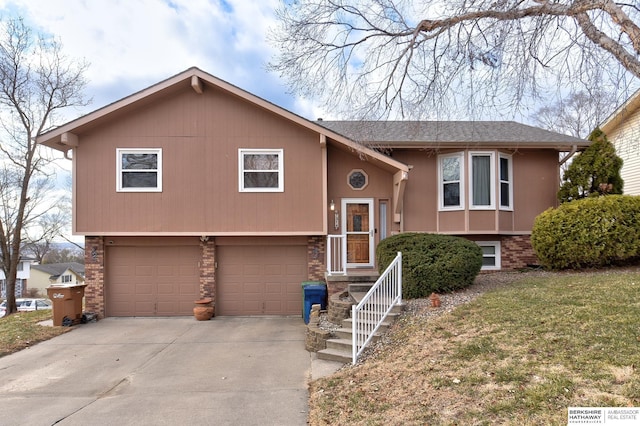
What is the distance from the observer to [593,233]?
8430mm

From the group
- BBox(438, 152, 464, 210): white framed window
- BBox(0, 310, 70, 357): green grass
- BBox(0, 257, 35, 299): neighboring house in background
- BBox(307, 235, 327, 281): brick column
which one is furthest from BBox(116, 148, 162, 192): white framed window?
BBox(0, 257, 35, 299): neighboring house in background

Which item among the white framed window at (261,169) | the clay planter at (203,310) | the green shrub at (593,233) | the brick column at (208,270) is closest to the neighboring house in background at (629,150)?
the green shrub at (593,233)

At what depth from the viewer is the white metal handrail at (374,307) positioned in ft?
19.2

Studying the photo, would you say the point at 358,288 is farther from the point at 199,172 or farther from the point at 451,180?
the point at 199,172

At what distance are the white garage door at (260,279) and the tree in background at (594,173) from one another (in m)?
7.68

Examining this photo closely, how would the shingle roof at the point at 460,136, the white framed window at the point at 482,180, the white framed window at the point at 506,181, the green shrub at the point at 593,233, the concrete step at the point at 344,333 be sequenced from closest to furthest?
the concrete step at the point at 344,333 → the green shrub at the point at 593,233 → the shingle roof at the point at 460,136 → the white framed window at the point at 482,180 → the white framed window at the point at 506,181

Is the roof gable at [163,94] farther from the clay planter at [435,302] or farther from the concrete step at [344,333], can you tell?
the concrete step at [344,333]

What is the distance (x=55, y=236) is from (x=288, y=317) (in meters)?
20.2

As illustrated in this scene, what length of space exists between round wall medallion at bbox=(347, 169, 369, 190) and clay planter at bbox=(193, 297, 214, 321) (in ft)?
16.6

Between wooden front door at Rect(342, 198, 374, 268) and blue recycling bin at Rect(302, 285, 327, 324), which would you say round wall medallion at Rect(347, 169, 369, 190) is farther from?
blue recycling bin at Rect(302, 285, 327, 324)

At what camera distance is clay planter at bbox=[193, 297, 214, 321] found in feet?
32.0

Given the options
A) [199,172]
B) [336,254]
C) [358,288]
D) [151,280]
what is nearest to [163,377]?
[358,288]

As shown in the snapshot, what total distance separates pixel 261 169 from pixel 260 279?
3.06m

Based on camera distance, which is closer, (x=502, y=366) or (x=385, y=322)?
(x=502, y=366)
